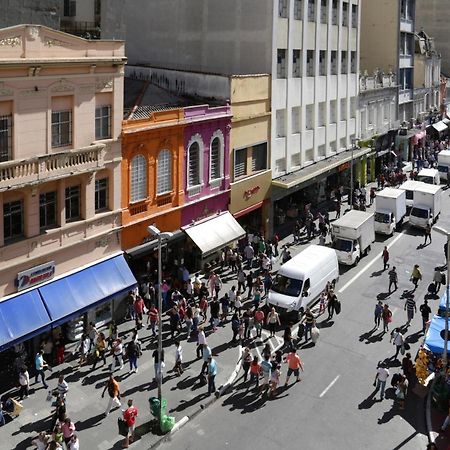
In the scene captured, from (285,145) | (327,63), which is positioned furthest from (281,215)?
(327,63)

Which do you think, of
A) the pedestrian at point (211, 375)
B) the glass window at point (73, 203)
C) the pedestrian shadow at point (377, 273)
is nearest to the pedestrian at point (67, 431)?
the pedestrian at point (211, 375)

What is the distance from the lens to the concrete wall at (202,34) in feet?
144

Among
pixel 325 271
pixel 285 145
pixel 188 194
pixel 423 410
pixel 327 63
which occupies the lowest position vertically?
pixel 423 410

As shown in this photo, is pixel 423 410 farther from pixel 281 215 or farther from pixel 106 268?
pixel 281 215

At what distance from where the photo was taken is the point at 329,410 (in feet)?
79.6

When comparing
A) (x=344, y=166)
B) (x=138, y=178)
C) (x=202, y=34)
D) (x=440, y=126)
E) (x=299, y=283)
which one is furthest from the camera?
(x=440, y=126)

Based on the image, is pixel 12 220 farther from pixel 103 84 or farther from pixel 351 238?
pixel 351 238

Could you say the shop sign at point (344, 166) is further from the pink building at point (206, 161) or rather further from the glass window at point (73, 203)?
the glass window at point (73, 203)

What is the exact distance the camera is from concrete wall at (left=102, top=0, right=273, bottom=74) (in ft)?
144

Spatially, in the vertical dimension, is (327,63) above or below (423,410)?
above

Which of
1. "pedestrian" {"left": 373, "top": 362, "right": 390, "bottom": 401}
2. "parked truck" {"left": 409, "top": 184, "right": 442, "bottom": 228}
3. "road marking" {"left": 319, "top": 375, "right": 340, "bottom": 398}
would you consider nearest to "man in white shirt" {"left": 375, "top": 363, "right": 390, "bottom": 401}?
"pedestrian" {"left": 373, "top": 362, "right": 390, "bottom": 401}

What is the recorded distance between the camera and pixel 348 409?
960 inches

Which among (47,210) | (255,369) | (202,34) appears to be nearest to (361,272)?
(255,369)

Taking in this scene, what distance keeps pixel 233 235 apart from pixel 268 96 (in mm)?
10769
